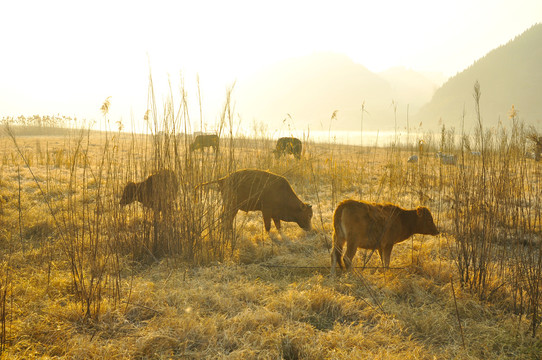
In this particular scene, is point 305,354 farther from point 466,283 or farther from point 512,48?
point 512,48

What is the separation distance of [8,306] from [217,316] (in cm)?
163

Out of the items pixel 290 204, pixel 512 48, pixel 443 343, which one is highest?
pixel 512 48

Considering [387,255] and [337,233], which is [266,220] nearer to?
[337,233]

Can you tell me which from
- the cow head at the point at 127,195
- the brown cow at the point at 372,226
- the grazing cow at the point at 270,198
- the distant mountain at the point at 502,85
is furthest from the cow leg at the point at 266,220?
the distant mountain at the point at 502,85

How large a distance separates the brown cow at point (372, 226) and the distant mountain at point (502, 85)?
8694 centimetres

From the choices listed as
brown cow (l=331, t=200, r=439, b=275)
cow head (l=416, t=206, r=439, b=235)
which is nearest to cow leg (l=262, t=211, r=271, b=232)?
brown cow (l=331, t=200, r=439, b=275)

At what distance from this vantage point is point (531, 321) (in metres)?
2.60

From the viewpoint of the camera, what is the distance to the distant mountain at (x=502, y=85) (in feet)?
271

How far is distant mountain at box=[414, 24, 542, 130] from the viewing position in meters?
82.8

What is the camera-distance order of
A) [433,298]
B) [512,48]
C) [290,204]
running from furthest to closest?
[512,48], [290,204], [433,298]

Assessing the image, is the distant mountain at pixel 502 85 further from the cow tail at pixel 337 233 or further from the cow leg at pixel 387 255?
the cow tail at pixel 337 233

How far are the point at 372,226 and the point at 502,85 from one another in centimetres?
10968

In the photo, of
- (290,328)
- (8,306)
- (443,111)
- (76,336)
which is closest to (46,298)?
(8,306)

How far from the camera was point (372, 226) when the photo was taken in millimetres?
3391
